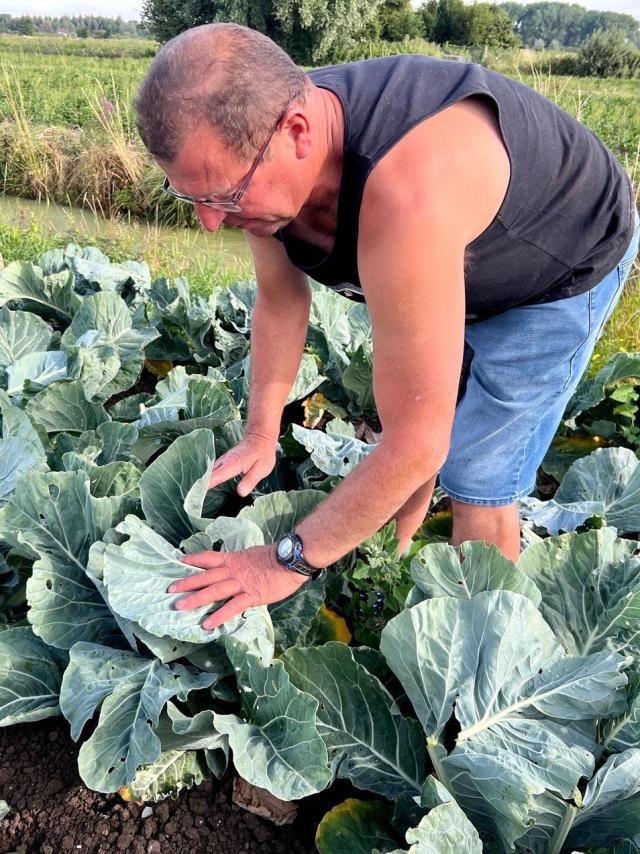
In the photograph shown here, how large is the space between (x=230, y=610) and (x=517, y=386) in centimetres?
109

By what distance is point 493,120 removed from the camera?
156 centimetres

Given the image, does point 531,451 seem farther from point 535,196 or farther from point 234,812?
point 234,812

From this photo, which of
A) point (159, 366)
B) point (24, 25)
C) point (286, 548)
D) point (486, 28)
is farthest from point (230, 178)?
point (24, 25)

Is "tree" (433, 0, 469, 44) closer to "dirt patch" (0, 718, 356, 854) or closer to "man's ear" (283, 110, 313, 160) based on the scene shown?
"man's ear" (283, 110, 313, 160)

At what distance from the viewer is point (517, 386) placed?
218cm

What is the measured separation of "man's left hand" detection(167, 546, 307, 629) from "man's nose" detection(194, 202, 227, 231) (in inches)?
28.0

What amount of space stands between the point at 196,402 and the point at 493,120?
54.3 inches

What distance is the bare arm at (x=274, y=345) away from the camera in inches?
89.5

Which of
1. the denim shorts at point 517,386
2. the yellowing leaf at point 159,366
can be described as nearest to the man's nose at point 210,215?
the denim shorts at point 517,386

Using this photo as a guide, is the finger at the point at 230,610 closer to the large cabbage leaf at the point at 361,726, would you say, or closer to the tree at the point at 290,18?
the large cabbage leaf at the point at 361,726

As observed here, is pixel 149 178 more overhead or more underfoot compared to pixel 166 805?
more underfoot

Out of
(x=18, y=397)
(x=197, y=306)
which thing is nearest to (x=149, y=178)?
(x=197, y=306)

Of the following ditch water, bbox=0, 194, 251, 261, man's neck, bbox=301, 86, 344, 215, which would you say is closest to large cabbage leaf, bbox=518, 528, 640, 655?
man's neck, bbox=301, 86, 344, 215

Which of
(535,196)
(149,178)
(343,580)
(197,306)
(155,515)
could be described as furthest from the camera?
(149,178)
